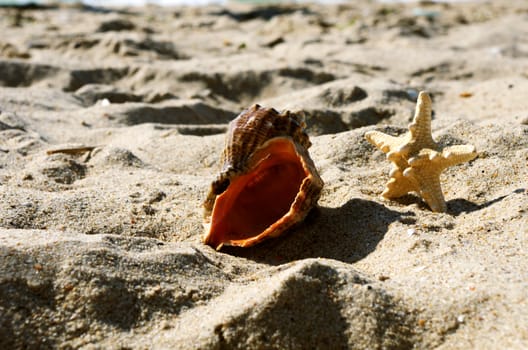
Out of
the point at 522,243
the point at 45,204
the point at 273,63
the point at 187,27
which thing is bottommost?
the point at 187,27

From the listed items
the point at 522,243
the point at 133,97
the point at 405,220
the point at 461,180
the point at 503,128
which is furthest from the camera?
the point at 133,97

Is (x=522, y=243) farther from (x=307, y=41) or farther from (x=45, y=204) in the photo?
(x=307, y=41)

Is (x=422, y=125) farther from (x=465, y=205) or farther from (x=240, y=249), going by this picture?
(x=240, y=249)

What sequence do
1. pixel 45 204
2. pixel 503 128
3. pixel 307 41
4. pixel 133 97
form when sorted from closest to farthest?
pixel 45 204
pixel 503 128
pixel 133 97
pixel 307 41

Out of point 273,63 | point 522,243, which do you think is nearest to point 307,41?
point 273,63

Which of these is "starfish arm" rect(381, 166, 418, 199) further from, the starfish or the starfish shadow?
the starfish shadow

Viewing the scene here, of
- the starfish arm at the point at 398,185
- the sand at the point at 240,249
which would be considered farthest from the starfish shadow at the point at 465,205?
the starfish arm at the point at 398,185
